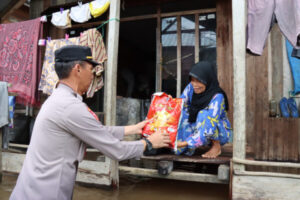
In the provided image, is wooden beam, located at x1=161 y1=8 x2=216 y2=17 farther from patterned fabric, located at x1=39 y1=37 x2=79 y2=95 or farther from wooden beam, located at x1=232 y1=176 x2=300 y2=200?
wooden beam, located at x1=232 y1=176 x2=300 y2=200

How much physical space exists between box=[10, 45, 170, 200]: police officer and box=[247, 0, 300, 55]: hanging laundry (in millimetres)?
2038

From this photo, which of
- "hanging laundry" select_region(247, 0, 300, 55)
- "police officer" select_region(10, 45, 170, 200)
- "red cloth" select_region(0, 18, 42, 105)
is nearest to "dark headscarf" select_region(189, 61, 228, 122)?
"hanging laundry" select_region(247, 0, 300, 55)

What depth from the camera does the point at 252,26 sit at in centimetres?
302

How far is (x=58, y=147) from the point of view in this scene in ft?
5.45

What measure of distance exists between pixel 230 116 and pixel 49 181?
11.7ft

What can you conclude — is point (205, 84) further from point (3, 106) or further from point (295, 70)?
point (3, 106)

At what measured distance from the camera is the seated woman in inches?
127

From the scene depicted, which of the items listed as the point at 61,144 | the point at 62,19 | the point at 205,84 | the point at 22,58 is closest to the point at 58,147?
the point at 61,144

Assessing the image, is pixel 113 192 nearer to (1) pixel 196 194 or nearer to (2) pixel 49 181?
(1) pixel 196 194

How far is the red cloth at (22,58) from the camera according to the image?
15.1 ft

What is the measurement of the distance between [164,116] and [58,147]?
52.9 inches

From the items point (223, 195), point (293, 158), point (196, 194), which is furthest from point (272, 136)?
point (196, 194)

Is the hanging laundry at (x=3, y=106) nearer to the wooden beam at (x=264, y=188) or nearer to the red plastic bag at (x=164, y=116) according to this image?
the red plastic bag at (x=164, y=116)

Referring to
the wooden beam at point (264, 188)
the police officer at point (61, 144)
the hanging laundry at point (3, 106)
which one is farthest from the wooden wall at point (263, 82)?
the hanging laundry at point (3, 106)
